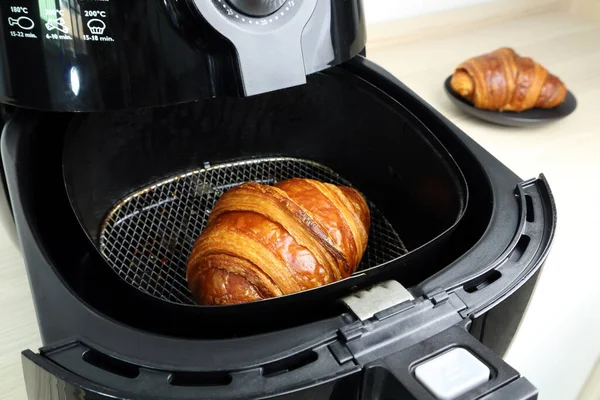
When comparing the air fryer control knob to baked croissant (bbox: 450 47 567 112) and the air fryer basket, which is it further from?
baked croissant (bbox: 450 47 567 112)

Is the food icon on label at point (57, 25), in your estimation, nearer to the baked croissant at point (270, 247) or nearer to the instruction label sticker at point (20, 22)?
the instruction label sticker at point (20, 22)

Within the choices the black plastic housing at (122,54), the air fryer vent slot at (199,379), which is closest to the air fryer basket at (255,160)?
the black plastic housing at (122,54)

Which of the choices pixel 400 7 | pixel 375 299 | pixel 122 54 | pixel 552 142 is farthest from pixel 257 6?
pixel 400 7

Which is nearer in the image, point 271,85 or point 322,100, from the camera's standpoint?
point 271,85

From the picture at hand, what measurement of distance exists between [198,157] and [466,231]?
0.32 metres

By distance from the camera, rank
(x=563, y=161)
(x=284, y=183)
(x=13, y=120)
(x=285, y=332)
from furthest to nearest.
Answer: (x=563, y=161) → (x=284, y=183) → (x=13, y=120) → (x=285, y=332)

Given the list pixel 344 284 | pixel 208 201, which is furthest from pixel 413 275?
pixel 208 201

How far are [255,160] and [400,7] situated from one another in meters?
0.58

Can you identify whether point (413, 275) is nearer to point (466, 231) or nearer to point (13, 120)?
point (466, 231)

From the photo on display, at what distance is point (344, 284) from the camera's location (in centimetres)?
38

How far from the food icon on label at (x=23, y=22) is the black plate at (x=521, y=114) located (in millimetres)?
659

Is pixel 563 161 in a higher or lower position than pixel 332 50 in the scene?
lower

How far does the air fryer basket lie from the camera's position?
→ 0.55m

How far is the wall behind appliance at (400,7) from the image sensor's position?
1.07 m
